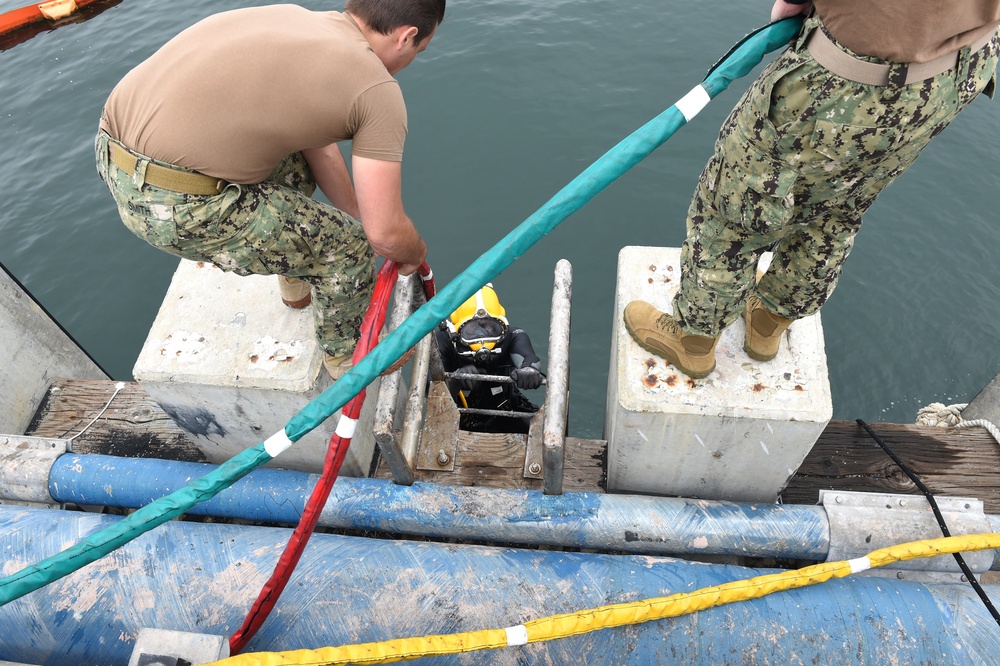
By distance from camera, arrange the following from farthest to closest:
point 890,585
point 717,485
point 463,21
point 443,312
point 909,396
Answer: point 463,21
point 909,396
point 717,485
point 890,585
point 443,312

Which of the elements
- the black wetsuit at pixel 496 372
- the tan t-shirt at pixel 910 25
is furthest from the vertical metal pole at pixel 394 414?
the tan t-shirt at pixel 910 25

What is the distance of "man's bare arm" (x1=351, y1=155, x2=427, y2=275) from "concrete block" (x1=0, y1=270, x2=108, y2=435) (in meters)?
2.87

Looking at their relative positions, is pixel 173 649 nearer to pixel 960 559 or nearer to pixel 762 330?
pixel 762 330

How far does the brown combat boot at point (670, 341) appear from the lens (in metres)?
2.73

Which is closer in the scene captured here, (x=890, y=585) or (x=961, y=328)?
(x=890, y=585)

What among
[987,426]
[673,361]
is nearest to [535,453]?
[673,361]

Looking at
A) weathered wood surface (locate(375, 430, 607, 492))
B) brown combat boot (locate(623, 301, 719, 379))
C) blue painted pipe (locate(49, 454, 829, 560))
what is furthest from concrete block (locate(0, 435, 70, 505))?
brown combat boot (locate(623, 301, 719, 379))

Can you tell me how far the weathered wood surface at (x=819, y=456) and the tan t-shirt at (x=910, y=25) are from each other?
235 centimetres

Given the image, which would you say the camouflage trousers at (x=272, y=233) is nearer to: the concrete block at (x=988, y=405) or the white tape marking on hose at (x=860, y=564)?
the white tape marking on hose at (x=860, y=564)

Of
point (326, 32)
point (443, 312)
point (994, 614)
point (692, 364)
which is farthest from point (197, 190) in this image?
point (994, 614)

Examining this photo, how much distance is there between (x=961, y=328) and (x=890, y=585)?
489 cm

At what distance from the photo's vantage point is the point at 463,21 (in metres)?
10.3

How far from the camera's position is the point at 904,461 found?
11.3 ft

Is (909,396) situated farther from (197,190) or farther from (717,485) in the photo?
(197,190)
